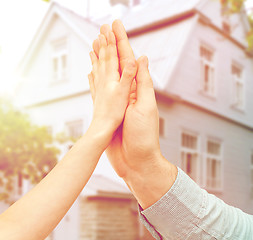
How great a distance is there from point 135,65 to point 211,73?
1056 cm

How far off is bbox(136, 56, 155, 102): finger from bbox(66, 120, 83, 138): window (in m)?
8.26

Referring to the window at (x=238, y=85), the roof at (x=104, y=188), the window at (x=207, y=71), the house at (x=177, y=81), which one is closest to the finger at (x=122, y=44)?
the roof at (x=104, y=188)

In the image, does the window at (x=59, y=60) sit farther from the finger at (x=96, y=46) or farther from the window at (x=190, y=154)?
the finger at (x=96, y=46)

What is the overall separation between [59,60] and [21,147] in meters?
3.11

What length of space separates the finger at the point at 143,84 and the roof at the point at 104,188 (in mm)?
6974

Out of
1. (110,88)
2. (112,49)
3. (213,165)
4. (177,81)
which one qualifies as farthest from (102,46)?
(213,165)

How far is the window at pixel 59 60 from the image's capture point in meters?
10.2

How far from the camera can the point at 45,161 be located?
26.8 feet

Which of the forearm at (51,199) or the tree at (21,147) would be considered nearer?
the forearm at (51,199)

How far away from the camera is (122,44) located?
1132 millimetres

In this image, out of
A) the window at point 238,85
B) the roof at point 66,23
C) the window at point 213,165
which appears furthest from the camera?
the window at point 238,85

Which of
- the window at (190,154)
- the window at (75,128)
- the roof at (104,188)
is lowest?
the roof at (104,188)

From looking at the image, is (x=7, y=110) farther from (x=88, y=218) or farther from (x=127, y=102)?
(x=127, y=102)

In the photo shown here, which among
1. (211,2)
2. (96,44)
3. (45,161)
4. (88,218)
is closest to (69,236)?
(88,218)
